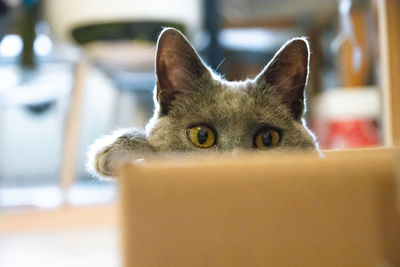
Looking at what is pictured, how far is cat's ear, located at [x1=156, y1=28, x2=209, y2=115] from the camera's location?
2.69 feet

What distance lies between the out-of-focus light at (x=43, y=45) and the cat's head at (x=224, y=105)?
1452mm

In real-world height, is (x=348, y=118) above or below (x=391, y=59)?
below

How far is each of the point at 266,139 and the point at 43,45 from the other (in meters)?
1.69

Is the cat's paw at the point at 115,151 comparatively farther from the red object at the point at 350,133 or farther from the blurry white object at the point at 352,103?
the red object at the point at 350,133

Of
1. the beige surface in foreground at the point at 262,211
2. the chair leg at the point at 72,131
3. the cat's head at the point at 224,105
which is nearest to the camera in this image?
the beige surface in foreground at the point at 262,211

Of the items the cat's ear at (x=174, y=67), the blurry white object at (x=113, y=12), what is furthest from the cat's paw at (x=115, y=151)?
the blurry white object at (x=113, y=12)

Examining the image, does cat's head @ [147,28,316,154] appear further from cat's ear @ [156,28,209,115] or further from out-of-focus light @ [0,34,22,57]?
out-of-focus light @ [0,34,22,57]

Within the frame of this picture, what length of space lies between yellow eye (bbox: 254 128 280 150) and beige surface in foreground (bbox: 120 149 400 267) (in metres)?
0.31

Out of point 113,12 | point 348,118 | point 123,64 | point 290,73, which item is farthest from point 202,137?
point 348,118

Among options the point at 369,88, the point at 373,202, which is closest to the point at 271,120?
the point at 373,202

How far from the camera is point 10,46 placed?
231 centimetres

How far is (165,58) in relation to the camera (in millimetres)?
850

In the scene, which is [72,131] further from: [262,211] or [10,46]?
[262,211]

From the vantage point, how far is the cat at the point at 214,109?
0.78 metres
